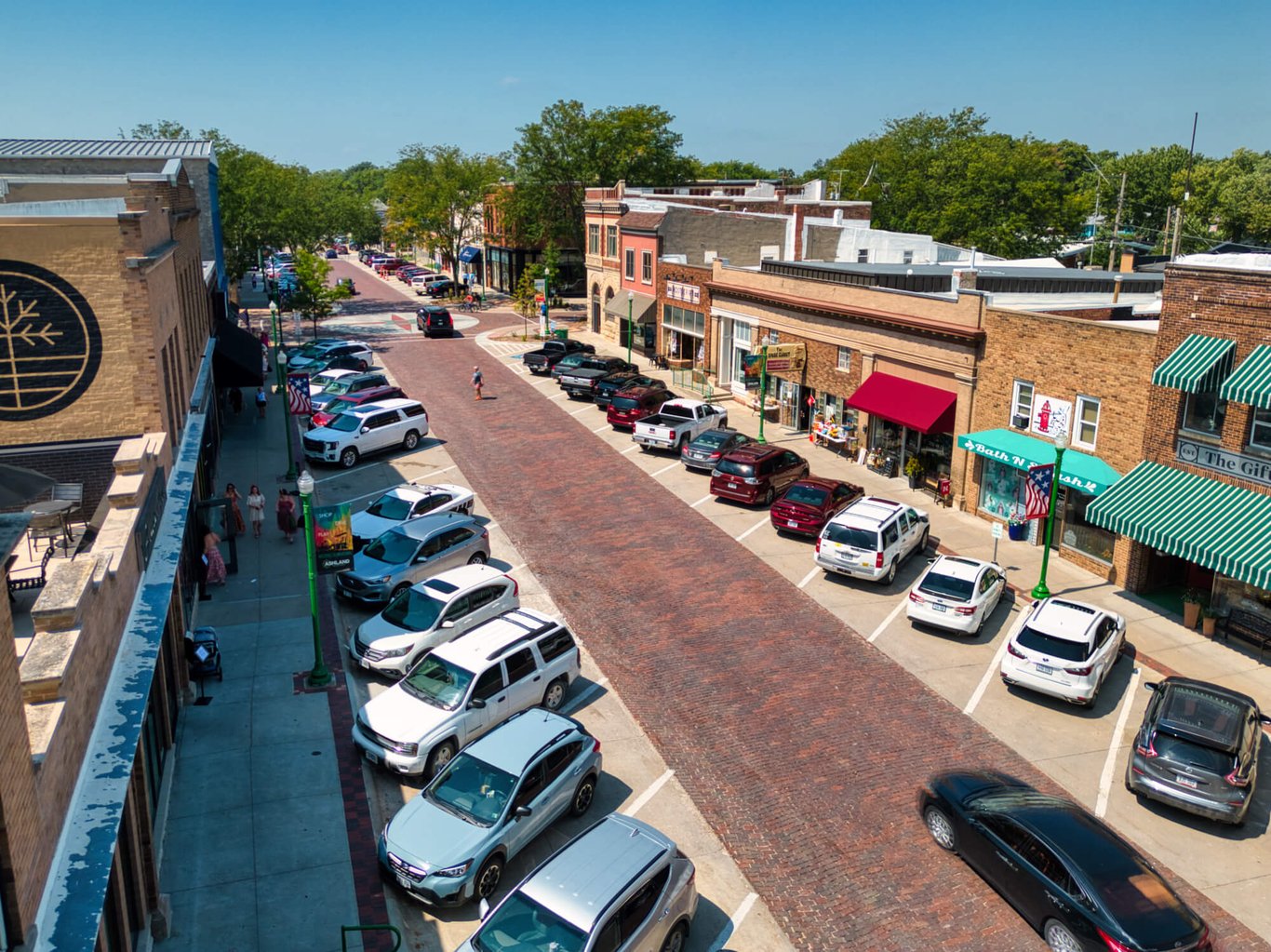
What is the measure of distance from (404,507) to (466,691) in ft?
34.2

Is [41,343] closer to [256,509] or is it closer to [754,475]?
[256,509]

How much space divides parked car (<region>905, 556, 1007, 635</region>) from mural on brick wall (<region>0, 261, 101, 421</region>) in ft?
54.7

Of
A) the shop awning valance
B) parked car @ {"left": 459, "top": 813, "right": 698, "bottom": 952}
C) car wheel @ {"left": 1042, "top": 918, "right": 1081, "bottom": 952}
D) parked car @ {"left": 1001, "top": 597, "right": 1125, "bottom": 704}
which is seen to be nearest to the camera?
parked car @ {"left": 459, "top": 813, "right": 698, "bottom": 952}

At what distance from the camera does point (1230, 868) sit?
46.4 feet

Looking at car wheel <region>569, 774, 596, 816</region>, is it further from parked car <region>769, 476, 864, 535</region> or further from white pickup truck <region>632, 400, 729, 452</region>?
white pickup truck <region>632, 400, 729, 452</region>

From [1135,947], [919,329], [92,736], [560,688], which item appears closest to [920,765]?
[1135,947]

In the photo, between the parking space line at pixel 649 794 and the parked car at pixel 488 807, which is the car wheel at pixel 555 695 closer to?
the parked car at pixel 488 807

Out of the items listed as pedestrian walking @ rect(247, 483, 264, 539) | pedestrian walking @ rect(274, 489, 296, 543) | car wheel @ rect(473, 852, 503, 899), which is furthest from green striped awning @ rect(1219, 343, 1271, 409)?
pedestrian walking @ rect(247, 483, 264, 539)

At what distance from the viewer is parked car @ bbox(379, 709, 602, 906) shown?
1273 cm

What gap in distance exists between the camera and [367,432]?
113 ft

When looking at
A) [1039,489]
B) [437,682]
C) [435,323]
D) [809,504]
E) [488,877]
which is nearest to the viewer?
[488,877]

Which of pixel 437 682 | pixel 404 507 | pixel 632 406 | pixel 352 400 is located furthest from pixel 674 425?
pixel 437 682

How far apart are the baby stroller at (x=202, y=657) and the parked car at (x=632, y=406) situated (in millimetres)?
21648

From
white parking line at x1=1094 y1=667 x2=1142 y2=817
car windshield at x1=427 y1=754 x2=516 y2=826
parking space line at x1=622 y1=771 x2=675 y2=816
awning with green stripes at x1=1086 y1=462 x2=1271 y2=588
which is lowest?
white parking line at x1=1094 y1=667 x2=1142 y2=817
